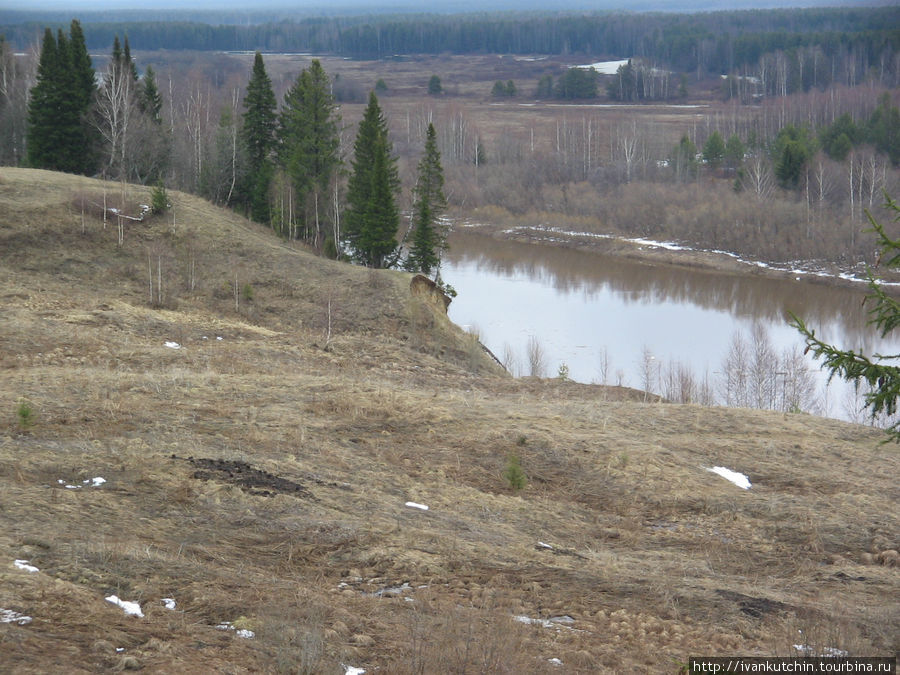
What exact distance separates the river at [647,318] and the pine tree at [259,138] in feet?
34.0

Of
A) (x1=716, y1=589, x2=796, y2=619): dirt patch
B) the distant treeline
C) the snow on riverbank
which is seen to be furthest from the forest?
(x1=716, y1=589, x2=796, y2=619): dirt patch

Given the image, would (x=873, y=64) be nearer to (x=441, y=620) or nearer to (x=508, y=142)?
(x=508, y=142)

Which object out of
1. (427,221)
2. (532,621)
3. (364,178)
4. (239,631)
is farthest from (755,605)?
(364,178)

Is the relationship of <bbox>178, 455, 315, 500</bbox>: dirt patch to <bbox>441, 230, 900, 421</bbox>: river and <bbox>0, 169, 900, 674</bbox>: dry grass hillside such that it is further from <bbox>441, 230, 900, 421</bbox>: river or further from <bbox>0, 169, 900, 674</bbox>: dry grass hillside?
<bbox>441, 230, 900, 421</bbox>: river

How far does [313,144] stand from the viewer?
129ft

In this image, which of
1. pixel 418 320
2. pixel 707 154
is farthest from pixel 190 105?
pixel 707 154

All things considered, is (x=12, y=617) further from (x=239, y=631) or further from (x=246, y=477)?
(x=246, y=477)

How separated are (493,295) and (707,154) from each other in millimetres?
37791

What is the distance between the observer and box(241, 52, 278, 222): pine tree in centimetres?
4106

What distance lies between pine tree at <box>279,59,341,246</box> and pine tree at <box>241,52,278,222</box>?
1.95 metres

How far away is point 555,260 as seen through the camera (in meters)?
55.6

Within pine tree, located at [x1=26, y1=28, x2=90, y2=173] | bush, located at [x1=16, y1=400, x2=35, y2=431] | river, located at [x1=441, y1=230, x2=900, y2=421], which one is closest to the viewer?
bush, located at [x1=16, y1=400, x2=35, y2=431]

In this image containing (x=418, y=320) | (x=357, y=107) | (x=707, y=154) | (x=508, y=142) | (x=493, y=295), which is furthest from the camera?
(x=357, y=107)

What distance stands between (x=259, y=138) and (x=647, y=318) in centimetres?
2007
